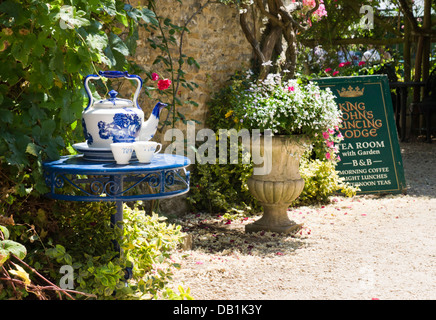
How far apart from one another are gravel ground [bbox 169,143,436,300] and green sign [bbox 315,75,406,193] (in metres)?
0.25

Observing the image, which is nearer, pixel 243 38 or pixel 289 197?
pixel 289 197

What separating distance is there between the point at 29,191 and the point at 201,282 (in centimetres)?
117

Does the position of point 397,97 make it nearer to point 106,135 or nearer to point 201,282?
point 201,282

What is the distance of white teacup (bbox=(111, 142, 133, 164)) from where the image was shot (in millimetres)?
2566

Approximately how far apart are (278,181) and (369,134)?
1883 millimetres

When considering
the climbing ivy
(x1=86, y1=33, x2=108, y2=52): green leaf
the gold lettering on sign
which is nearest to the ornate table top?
the climbing ivy

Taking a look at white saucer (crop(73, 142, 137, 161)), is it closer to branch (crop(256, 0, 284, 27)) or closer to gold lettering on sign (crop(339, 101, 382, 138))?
branch (crop(256, 0, 284, 27))

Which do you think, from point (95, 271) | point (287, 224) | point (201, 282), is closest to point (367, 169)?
point (287, 224)

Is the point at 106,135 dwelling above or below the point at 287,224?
above

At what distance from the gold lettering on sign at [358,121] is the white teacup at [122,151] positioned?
372cm

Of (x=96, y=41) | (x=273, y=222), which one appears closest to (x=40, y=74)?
(x=96, y=41)

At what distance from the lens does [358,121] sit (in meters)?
5.88

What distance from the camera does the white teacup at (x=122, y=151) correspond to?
8.42 feet

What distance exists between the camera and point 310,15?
6.20 meters
